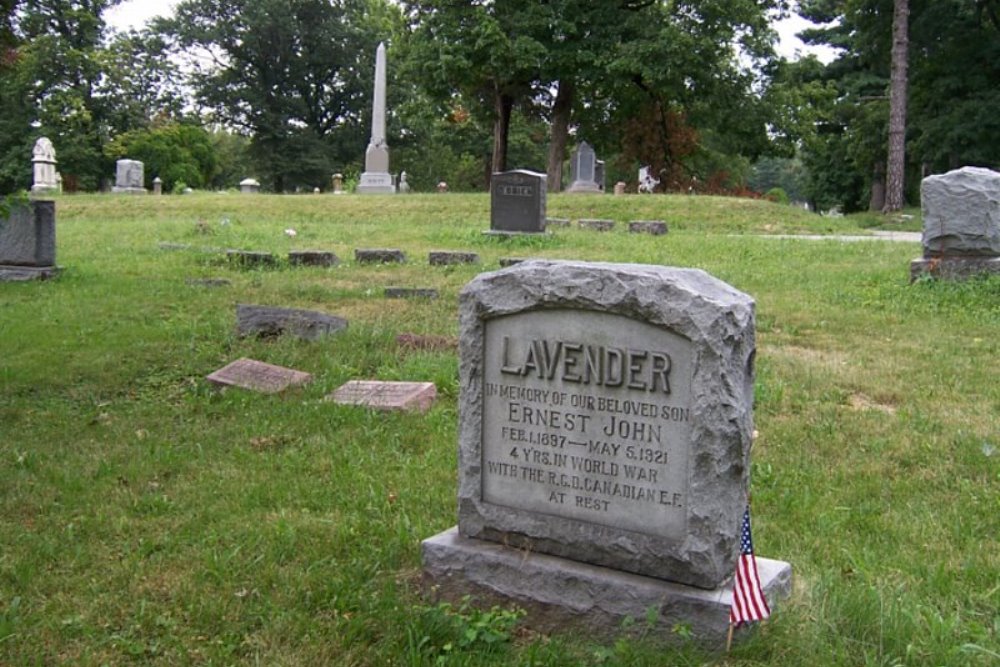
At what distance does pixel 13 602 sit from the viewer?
380cm

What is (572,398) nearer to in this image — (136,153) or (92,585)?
(92,585)

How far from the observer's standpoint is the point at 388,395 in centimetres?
667

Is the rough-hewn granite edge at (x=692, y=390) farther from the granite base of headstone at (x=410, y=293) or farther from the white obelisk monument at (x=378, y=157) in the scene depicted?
the white obelisk monument at (x=378, y=157)

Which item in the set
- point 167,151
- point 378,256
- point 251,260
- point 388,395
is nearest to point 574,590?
point 388,395

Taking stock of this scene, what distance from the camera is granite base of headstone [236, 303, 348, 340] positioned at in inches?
337

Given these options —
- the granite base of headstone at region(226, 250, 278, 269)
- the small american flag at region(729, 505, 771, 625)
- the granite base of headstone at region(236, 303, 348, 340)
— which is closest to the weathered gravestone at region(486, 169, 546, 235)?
the granite base of headstone at region(226, 250, 278, 269)

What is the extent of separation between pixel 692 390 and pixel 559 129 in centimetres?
3049

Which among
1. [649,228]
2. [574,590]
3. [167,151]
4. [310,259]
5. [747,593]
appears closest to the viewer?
[747,593]

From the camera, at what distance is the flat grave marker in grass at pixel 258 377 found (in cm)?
711

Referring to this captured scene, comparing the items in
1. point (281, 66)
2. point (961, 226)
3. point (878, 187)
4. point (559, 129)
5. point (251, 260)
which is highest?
point (281, 66)

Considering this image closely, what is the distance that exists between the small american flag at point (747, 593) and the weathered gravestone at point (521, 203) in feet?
47.0

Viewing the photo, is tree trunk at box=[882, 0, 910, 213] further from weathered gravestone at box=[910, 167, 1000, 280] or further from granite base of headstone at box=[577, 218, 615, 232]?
weathered gravestone at box=[910, 167, 1000, 280]

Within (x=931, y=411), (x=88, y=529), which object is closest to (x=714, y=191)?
(x=931, y=411)

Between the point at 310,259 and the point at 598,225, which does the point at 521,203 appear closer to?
the point at 598,225
